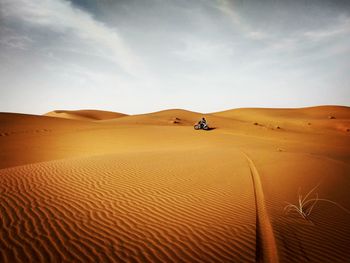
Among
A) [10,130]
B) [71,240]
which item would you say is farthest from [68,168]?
[10,130]

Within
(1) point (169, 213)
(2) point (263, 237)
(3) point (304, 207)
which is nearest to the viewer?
(2) point (263, 237)

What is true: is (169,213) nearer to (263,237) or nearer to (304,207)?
(263,237)

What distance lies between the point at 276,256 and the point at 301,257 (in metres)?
0.47

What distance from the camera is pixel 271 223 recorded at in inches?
188

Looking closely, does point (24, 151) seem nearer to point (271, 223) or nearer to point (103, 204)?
point (103, 204)

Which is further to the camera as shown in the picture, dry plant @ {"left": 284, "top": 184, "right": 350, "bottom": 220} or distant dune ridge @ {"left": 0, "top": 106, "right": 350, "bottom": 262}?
dry plant @ {"left": 284, "top": 184, "right": 350, "bottom": 220}

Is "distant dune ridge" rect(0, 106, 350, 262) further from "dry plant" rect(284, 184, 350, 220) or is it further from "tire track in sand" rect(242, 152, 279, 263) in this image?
"dry plant" rect(284, 184, 350, 220)

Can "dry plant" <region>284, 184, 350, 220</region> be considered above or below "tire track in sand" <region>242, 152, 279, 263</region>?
above

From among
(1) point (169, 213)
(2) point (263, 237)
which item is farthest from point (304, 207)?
(1) point (169, 213)

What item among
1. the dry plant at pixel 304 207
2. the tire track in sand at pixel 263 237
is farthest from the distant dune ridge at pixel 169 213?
the dry plant at pixel 304 207

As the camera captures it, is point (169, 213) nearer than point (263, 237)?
No

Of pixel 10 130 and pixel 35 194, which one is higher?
pixel 10 130

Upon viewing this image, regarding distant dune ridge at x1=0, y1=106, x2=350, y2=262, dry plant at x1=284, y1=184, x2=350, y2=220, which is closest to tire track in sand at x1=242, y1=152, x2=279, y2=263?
distant dune ridge at x1=0, y1=106, x2=350, y2=262

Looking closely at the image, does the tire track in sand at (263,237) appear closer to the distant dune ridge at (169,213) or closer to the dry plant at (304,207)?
the distant dune ridge at (169,213)
